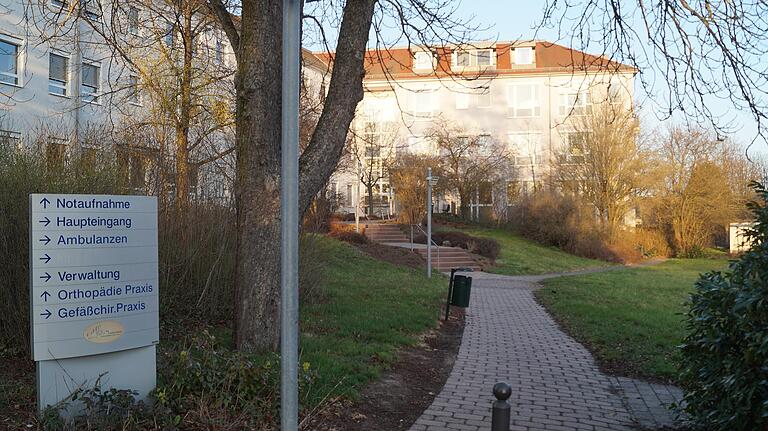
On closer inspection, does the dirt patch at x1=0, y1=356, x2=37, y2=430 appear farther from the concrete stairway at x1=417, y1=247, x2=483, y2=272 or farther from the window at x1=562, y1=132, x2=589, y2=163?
the window at x1=562, y1=132, x2=589, y2=163

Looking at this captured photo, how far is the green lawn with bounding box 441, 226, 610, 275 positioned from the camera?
30688mm

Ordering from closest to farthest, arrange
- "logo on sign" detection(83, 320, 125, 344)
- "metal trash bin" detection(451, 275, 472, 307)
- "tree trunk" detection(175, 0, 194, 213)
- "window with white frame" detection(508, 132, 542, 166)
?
"logo on sign" detection(83, 320, 125, 344) → "tree trunk" detection(175, 0, 194, 213) → "metal trash bin" detection(451, 275, 472, 307) → "window with white frame" detection(508, 132, 542, 166)

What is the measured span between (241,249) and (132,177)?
3199 millimetres

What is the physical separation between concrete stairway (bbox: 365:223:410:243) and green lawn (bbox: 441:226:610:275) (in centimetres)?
532

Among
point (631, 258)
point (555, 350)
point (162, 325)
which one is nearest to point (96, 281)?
point (162, 325)

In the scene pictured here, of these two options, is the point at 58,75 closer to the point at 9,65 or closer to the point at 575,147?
the point at 9,65

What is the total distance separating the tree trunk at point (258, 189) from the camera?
287 inches

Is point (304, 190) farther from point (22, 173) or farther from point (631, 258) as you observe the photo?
point (631, 258)

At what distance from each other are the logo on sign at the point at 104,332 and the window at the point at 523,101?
5157cm

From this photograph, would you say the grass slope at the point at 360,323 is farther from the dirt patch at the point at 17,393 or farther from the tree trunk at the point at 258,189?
the dirt patch at the point at 17,393

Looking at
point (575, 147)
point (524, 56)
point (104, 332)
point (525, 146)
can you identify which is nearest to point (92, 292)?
point (104, 332)

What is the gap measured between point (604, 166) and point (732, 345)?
37595 millimetres

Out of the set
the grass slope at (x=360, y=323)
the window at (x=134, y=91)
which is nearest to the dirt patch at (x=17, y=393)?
the grass slope at (x=360, y=323)

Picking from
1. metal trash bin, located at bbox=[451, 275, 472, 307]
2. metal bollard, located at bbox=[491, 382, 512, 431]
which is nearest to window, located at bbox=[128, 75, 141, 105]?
metal trash bin, located at bbox=[451, 275, 472, 307]
